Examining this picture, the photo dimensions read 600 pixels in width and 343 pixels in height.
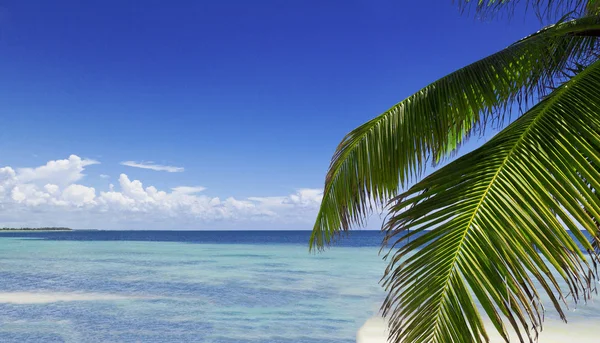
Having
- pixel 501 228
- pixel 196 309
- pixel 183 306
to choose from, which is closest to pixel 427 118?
pixel 501 228

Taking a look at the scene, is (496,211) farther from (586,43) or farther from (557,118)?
(586,43)

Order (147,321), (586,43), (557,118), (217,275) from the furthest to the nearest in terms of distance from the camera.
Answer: (217,275), (147,321), (586,43), (557,118)

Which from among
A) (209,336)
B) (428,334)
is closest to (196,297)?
(209,336)

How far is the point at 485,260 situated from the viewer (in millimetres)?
1704

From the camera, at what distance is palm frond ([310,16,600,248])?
10.7ft

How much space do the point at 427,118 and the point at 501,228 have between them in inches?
67.7

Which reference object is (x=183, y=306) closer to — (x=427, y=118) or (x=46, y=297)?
(x=46, y=297)

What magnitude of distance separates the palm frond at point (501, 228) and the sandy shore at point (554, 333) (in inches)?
350

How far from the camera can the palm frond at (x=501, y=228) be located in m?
1.67

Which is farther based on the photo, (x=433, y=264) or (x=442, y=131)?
(x=442, y=131)

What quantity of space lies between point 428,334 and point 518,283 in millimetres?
364

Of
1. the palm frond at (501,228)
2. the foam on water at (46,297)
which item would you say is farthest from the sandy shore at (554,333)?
the palm frond at (501,228)

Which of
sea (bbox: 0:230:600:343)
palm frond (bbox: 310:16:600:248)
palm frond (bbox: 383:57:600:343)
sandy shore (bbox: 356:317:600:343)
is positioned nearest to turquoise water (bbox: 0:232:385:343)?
sea (bbox: 0:230:600:343)

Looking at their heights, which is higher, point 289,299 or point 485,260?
point 485,260
